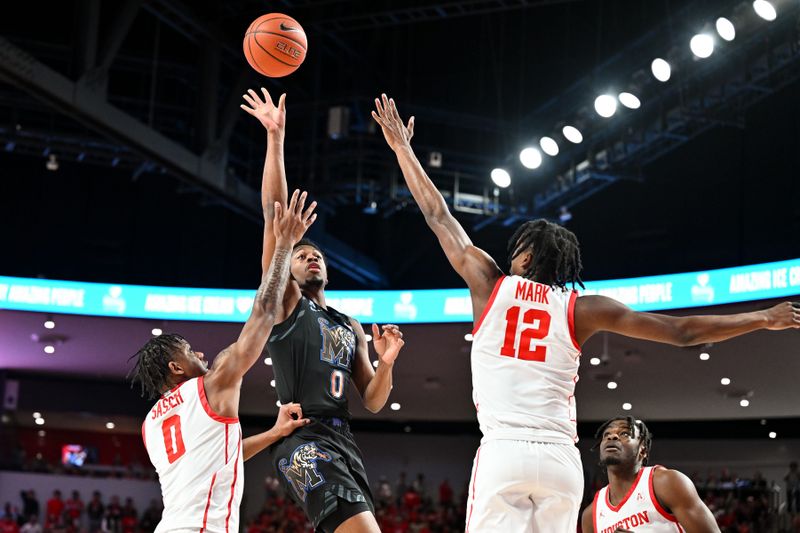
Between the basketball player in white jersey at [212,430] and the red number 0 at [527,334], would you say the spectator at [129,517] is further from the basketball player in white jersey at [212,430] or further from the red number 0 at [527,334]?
the red number 0 at [527,334]

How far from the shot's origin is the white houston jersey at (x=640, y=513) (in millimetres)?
5805

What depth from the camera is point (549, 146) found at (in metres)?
13.1

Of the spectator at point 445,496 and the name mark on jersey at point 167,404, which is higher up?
the name mark on jersey at point 167,404

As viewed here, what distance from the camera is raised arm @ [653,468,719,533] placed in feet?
18.3

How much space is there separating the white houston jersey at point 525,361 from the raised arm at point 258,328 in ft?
3.08

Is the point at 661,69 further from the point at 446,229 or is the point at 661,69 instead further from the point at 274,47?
the point at 446,229

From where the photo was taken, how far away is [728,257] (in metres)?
16.7

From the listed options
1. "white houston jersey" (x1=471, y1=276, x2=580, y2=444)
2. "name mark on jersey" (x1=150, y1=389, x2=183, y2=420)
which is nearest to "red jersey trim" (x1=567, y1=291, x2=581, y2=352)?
"white houston jersey" (x1=471, y1=276, x2=580, y2=444)

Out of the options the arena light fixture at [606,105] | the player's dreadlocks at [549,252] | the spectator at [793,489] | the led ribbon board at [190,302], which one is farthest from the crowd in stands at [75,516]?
the player's dreadlocks at [549,252]

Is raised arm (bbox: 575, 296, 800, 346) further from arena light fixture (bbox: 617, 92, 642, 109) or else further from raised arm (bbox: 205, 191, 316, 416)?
arena light fixture (bbox: 617, 92, 642, 109)

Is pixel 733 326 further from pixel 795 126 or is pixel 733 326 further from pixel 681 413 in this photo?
pixel 681 413

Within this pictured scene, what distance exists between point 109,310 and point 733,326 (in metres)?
12.5

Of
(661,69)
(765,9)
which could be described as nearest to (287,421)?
(765,9)

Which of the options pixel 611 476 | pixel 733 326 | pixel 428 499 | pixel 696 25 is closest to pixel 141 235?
pixel 428 499
